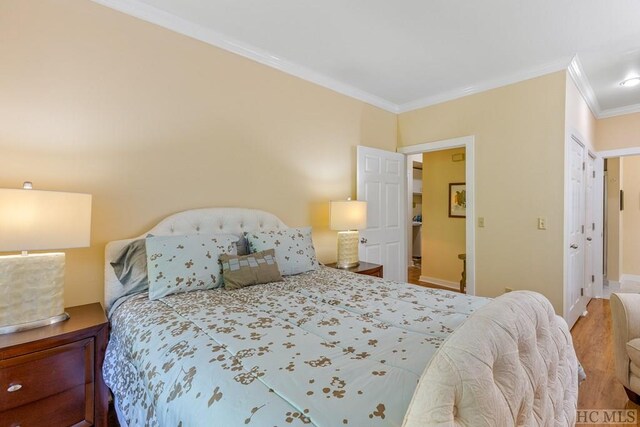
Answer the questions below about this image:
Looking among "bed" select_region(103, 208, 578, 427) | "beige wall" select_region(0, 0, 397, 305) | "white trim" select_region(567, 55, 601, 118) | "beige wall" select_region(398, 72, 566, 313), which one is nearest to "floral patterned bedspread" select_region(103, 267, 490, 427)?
"bed" select_region(103, 208, 578, 427)

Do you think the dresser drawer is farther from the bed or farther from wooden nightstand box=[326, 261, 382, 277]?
wooden nightstand box=[326, 261, 382, 277]

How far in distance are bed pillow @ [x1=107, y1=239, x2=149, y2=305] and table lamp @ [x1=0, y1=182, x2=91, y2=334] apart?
324 millimetres

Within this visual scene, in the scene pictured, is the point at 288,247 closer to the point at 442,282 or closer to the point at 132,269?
the point at 132,269

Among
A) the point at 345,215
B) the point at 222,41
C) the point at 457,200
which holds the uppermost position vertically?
the point at 222,41

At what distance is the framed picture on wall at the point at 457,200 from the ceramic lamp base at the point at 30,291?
15.8ft

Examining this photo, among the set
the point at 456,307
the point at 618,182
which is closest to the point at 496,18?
the point at 456,307

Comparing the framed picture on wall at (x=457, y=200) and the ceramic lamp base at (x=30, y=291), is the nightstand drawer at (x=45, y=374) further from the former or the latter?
the framed picture on wall at (x=457, y=200)

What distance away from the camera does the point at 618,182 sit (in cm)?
498

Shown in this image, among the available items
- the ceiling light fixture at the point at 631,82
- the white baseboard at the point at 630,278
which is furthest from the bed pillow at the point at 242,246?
the white baseboard at the point at 630,278

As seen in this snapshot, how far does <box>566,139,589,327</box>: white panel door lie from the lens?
3.05 m

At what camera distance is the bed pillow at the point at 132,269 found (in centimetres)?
189

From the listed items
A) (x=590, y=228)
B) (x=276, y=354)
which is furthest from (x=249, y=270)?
(x=590, y=228)

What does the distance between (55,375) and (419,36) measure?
10.6 ft

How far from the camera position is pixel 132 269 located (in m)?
1.92
